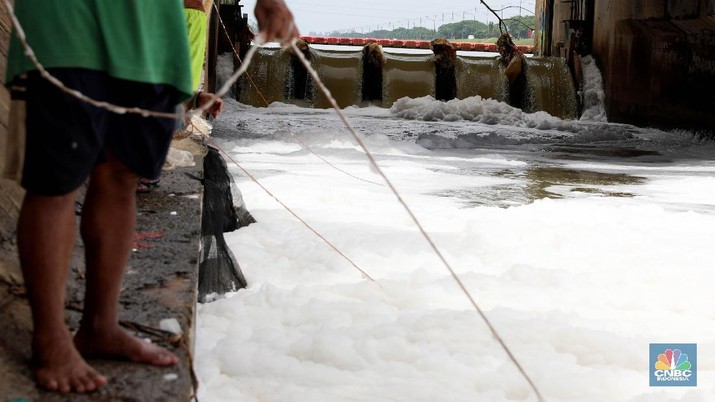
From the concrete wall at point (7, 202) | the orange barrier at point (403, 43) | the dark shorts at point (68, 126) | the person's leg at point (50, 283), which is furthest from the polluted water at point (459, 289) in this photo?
the orange barrier at point (403, 43)

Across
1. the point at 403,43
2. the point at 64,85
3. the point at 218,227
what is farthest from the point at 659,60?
the point at 403,43

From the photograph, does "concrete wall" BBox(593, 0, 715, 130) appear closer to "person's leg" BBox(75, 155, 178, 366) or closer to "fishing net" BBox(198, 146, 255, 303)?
"fishing net" BBox(198, 146, 255, 303)

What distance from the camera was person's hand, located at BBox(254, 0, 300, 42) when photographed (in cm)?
196

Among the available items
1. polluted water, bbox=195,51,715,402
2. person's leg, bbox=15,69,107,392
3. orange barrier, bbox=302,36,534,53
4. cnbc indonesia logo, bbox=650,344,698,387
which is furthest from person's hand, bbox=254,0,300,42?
orange barrier, bbox=302,36,534,53

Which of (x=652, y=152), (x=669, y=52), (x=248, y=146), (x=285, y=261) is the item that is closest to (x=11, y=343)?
(x=285, y=261)

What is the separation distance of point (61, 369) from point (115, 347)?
8.3 inches

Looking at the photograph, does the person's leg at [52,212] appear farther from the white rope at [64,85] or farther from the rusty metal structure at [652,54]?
the rusty metal structure at [652,54]

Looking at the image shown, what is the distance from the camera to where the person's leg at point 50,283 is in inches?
75.0

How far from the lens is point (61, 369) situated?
197 centimetres

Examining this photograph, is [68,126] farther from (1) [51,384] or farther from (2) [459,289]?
(2) [459,289]

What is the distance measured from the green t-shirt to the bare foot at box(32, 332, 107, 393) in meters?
0.59

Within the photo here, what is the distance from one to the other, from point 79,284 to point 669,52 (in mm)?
12886

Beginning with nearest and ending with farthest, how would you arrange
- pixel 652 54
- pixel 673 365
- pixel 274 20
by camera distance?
pixel 274 20, pixel 673 365, pixel 652 54

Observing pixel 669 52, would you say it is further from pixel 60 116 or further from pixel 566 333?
pixel 60 116
